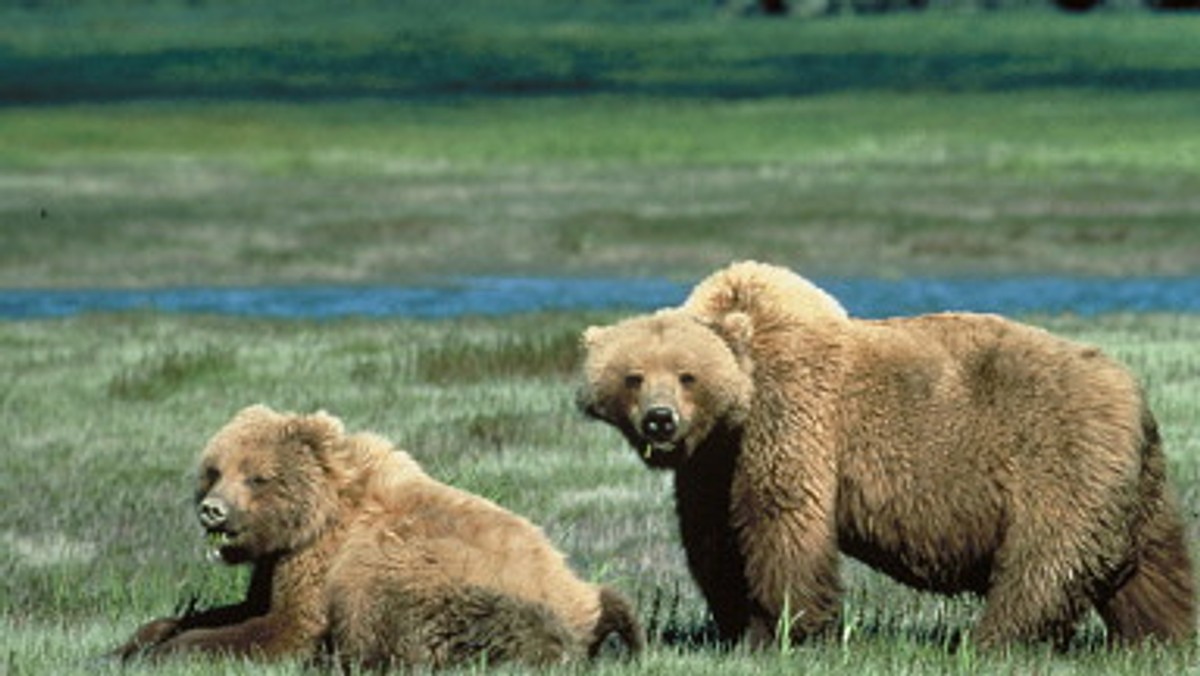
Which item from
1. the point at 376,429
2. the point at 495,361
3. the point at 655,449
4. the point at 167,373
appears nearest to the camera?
the point at 655,449

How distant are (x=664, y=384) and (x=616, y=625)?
77 cm

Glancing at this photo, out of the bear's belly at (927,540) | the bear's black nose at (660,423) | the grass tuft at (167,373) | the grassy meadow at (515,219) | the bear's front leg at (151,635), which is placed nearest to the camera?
the bear's black nose at (660,423)

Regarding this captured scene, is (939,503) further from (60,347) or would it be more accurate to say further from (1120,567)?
(60,347)

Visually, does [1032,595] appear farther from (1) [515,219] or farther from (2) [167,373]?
(1) [515,219]

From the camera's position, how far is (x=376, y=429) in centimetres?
1775

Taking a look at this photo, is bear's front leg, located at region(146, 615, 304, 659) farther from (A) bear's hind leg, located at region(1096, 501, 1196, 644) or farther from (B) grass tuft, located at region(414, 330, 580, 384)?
(B) grass tuft, located at region(414, 330, 580, 384)

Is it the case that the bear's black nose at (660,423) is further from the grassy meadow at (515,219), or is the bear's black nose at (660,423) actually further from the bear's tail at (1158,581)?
the bear's tail at (1158,581)

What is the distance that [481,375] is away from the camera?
2078 centimetres

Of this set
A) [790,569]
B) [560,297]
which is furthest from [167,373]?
[560,297]

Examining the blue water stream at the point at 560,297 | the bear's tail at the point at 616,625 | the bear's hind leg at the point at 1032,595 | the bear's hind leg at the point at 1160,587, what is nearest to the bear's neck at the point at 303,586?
the bear's tail at the point at 616,625

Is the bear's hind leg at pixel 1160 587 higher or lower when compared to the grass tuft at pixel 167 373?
higher

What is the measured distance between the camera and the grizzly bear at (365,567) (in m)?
8.89

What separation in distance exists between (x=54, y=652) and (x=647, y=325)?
2280 mm

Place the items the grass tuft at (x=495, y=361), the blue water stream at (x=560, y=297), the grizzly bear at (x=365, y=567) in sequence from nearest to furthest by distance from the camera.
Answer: the grizzly bear at (x=365, y=567)
the grass tuft at (x=495, y=361)
the blue water stream at (x=560, y=297)
